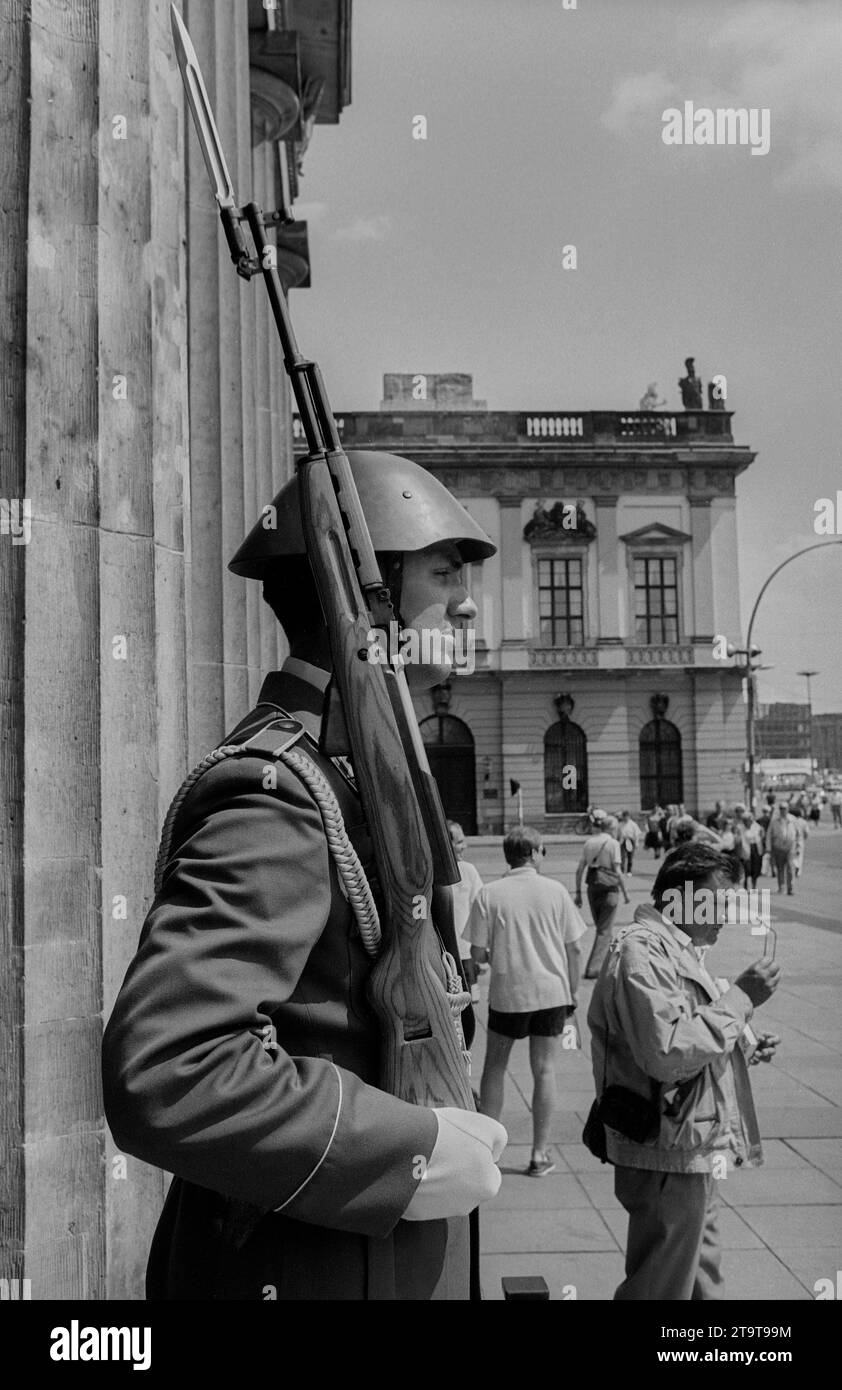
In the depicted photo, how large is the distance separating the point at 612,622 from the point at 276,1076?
44879 millimetres

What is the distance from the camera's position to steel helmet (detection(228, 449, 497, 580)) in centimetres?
199

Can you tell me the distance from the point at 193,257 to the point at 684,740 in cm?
4076

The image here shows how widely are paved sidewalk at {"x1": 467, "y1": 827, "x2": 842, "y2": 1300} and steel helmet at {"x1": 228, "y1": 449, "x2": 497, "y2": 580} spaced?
256 centimetres

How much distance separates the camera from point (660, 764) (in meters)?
46.1

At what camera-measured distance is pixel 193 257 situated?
22.1ft

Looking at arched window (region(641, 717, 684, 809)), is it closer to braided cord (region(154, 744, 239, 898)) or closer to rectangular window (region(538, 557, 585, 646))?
rectangular window (region(538, 557, 585, 646))

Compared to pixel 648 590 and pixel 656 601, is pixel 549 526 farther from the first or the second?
pixel 656 601

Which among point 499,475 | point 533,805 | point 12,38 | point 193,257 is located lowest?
point 533,805

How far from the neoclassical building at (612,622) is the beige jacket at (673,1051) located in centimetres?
4111

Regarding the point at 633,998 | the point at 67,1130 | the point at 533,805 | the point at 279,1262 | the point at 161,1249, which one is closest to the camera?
the point at 279,1262

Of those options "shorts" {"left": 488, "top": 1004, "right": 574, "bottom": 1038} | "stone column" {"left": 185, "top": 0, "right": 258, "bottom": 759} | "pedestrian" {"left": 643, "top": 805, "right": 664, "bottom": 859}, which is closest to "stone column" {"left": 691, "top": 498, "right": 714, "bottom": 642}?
"pedestrian" {"left": 643, "top": 805, "right": 664, "bottom": 859}

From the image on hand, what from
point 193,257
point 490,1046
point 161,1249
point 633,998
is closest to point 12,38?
point 161,1249

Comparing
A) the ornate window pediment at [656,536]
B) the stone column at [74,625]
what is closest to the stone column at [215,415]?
the stone column at [74,625]
